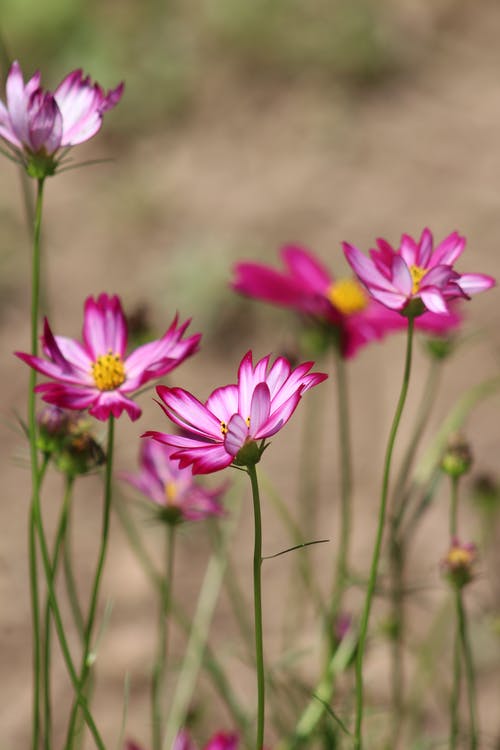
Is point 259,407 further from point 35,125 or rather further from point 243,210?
point 243,210

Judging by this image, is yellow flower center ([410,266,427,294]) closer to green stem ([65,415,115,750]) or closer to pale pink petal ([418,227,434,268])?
pale pink petal ([418,227,434,268])

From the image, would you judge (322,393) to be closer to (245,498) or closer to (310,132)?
(245,498)

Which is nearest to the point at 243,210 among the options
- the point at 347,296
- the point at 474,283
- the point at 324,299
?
the point at 347,296

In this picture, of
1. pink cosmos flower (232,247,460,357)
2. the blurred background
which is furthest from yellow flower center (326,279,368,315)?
the blurred background

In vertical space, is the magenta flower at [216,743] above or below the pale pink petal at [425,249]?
below

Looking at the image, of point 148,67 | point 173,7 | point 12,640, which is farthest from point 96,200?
point 12,640

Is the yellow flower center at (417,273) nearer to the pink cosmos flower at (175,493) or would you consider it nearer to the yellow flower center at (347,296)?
the pink cosmos flower at (175,493)

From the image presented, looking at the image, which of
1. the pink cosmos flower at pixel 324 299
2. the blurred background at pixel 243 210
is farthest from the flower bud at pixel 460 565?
the blurred background at pixel 243 210
